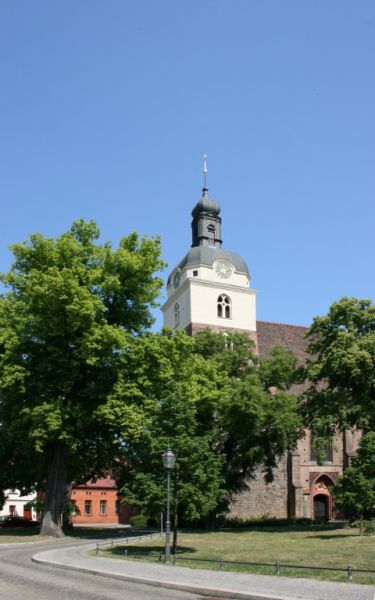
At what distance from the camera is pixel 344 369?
3216cm

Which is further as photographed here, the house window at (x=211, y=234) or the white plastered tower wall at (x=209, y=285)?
the house window at (x=211, y=234)

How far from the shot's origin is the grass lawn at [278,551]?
16.3 metres

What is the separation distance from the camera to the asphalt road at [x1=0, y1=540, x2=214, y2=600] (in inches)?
459

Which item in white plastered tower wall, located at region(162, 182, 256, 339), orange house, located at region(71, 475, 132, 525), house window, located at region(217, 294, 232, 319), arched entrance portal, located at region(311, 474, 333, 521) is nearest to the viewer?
arched entrance portal, located at region(311, 474, 333, 521)

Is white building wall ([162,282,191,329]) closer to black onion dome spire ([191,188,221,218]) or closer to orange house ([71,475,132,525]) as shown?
black onion dome spire ([191,188,221,218])

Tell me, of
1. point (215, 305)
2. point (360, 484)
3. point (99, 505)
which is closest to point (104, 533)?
point (360, 484)

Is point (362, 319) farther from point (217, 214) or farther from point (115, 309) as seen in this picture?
point (217, 214)

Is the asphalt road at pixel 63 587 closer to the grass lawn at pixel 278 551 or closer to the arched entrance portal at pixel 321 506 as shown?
the grass lawn at pixel 278 551

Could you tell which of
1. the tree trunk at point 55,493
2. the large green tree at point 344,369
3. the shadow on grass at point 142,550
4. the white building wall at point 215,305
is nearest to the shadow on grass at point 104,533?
the tree trunk at point 55,493

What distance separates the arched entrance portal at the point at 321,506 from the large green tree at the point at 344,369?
625 inches

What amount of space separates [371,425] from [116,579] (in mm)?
20295

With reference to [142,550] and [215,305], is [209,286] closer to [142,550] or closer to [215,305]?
[215,305]

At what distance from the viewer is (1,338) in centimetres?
2812

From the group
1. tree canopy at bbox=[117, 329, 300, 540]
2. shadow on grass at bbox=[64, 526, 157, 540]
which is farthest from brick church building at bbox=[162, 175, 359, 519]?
shadow on grass at bbox=[64, 526, 157, 540]
